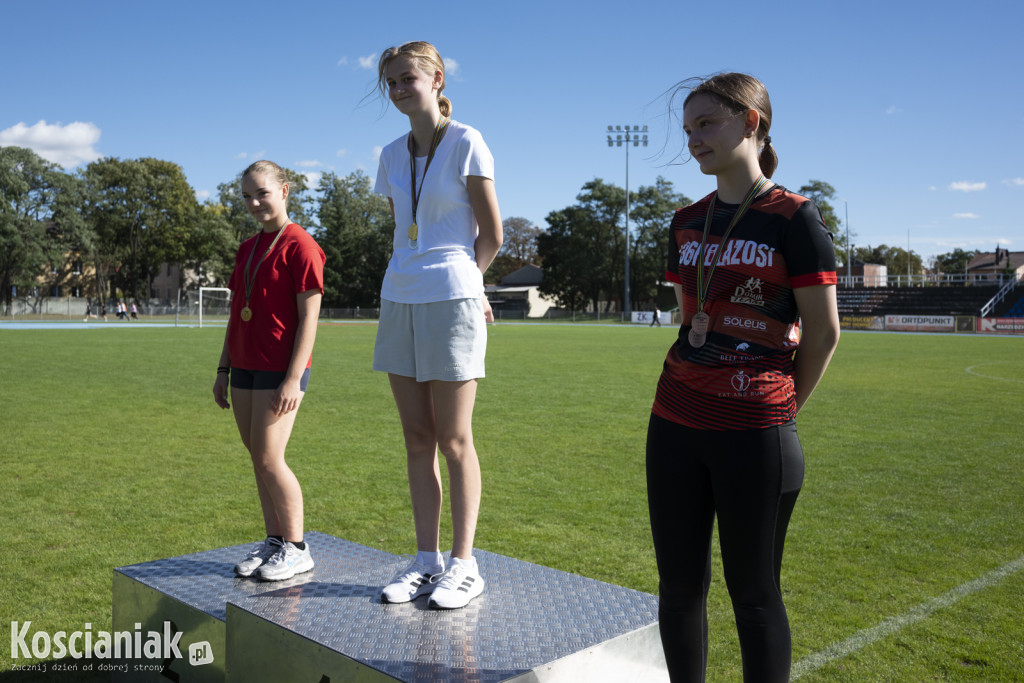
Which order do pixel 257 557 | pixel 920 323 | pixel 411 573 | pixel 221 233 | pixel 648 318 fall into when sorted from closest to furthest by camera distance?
pixel 411 573, pixel 257 557, pixel 920 323, pixel 648 318, pixel 221 233

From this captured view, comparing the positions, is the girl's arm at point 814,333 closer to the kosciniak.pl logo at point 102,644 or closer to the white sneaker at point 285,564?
the white sneaker at point 285,564

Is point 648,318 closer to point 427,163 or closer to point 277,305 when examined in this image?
point 277,305

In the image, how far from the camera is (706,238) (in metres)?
2.14

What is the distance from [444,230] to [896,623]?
9.17ft

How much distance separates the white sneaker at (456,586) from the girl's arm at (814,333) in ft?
4.64

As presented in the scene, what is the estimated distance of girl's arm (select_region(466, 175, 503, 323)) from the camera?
277cm

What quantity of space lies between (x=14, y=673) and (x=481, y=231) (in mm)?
2557

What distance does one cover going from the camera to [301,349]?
3.18m

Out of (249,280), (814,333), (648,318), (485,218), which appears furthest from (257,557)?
(648,318)

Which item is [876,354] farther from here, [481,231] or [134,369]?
[481,231]

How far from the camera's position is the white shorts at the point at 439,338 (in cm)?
273

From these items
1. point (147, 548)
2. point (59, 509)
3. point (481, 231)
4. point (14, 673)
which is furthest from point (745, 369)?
point (59, 509)

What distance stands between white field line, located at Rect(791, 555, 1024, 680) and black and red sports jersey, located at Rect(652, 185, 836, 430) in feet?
5.35

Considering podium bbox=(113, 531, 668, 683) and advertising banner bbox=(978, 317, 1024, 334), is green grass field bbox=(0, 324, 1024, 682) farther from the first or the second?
advertising banner bbox=(978, 317, 1024, 334)
